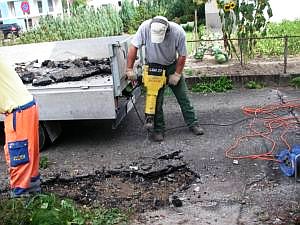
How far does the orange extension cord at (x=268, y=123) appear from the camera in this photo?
19.2 ft

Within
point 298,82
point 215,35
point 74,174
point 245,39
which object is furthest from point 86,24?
point 74,174

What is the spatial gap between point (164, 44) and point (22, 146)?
2510mm

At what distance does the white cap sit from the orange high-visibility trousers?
209 cm

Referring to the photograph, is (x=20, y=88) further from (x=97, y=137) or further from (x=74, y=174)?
(x=97, y=137)

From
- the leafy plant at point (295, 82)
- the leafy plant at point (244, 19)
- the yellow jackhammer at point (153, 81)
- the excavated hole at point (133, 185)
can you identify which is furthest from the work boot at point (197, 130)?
the leafy plant at point (244, 19)

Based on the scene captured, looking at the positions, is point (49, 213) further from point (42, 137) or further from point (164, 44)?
point (164, 44)

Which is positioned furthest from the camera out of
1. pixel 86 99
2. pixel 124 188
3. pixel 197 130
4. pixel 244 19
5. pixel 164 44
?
pixel 244 19

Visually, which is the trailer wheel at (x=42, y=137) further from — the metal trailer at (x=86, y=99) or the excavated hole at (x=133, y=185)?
the excavated hole at (x=133, y=185)

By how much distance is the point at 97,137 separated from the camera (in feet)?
22.9

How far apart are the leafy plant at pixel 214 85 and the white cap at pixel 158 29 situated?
285 centimetres

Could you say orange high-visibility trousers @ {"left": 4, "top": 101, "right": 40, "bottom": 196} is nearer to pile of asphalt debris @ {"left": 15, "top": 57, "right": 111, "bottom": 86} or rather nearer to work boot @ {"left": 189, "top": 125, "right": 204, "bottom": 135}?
pile of asphalt debris @ {"left": 15, "top": 57, "right": 111, "bottom": 86}

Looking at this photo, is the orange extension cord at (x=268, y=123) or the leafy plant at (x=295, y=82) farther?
the leafy plant at (x=295, y=82)

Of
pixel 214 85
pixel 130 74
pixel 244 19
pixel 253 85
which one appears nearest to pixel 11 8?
pixel 244 19

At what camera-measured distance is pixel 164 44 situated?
632 cm
